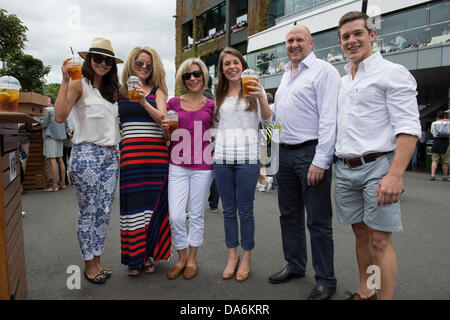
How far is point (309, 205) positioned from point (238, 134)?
0.86 metres

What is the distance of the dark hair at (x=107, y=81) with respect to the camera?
106 inches

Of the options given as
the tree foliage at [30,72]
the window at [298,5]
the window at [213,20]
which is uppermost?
the window at [213,20]

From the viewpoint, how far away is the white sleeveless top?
2648mm

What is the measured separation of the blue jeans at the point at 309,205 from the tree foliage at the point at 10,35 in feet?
55.0

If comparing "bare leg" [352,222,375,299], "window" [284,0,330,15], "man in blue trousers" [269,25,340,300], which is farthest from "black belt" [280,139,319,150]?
"window" [284,0,330,15]

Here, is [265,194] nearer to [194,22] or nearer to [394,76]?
[394,76]

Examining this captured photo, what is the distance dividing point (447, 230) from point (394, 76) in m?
3.53

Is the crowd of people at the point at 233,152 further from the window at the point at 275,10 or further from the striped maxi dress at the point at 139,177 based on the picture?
the window at the point at 275,10

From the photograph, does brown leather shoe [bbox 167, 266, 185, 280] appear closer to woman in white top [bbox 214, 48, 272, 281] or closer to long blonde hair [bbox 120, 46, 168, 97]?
woman in white top [bbox 214, 48, 272, 281]

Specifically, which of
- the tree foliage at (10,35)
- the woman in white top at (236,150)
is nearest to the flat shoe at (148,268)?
the woman in white top at (236,150)

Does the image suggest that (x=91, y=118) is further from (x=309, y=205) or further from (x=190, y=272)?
(x=309, y=205)

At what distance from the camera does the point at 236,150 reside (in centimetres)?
276

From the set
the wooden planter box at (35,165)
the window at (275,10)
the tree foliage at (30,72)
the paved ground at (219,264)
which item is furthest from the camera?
the tree foliage at (30,72)
